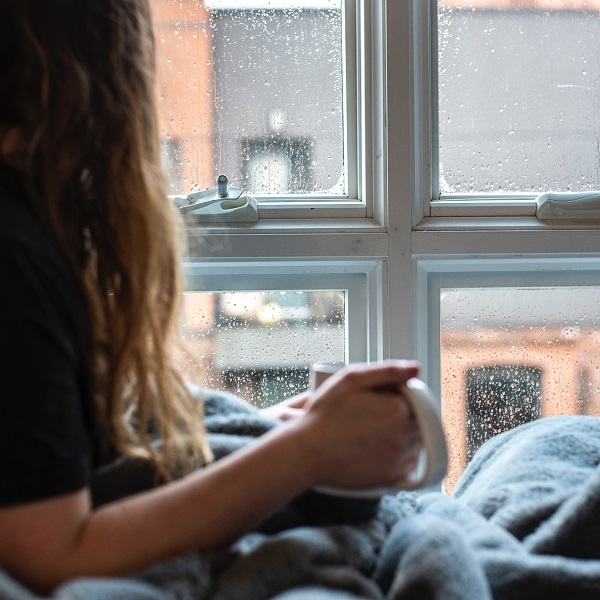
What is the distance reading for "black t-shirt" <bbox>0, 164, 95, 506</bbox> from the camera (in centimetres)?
54

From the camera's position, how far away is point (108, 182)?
713mm

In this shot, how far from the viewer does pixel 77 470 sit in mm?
565

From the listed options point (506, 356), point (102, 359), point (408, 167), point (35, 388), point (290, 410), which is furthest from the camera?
point (506, 356)

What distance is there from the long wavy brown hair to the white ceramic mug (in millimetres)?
157

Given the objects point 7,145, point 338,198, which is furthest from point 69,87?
point 338,198

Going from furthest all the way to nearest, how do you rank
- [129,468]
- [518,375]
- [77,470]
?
1. [518,375]
2. [129,468]
3. [77,470]

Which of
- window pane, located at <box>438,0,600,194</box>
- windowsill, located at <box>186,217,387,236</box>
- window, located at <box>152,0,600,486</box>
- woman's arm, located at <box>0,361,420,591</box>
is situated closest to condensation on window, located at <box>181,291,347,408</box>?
window, located at <box>152,0,600,486</box>

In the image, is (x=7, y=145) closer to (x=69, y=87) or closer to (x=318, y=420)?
(x=69, y=87)

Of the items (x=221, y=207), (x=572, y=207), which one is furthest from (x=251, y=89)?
(x=572, y=207)

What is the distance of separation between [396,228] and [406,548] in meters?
0.63

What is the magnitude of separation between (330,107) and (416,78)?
5.9 inches

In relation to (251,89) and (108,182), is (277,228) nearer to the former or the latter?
(251,89)

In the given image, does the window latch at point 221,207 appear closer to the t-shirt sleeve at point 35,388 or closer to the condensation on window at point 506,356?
the condensation on window at point 506,356

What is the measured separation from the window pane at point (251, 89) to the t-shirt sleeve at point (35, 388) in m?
0.65
